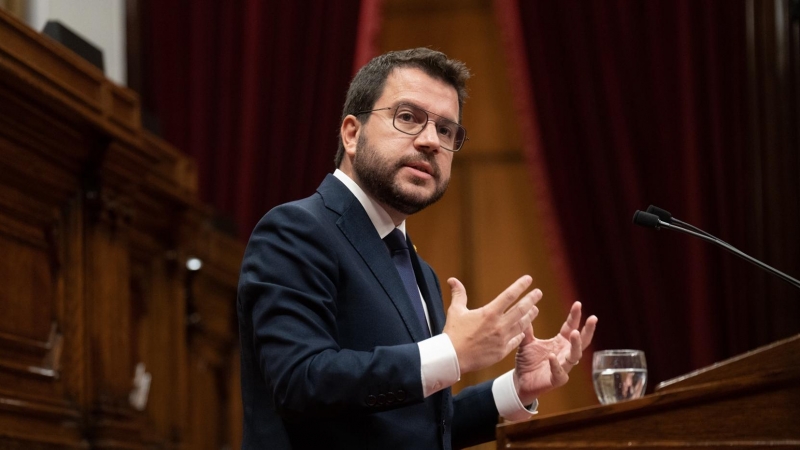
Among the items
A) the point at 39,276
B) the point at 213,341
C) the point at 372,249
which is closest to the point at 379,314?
the point at 372,249

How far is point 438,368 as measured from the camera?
1551 mm

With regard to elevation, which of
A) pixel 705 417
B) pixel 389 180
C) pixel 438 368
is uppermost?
pixel 389 180

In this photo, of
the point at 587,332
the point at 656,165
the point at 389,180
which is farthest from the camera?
the point at 656,165

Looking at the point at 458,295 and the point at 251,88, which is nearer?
the point at 458,295

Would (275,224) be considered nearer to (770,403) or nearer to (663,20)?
(770,403)

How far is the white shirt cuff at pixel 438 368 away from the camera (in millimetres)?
1550

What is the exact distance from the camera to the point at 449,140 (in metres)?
1.96

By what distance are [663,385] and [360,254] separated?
→ 1.79ft

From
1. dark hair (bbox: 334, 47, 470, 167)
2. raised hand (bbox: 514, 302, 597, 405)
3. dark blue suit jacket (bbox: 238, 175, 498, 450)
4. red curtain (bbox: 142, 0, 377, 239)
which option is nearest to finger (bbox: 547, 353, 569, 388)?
raised hand (bbox: 514, 302, 597, 405)

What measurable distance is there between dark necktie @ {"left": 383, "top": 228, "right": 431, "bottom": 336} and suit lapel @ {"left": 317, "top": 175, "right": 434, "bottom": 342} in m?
0.08

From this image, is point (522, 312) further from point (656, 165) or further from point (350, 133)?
point (656, 165)

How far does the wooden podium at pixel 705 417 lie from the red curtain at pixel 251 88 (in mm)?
3473

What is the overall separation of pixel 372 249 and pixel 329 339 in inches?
9.7

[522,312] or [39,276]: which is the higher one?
[39,276]
